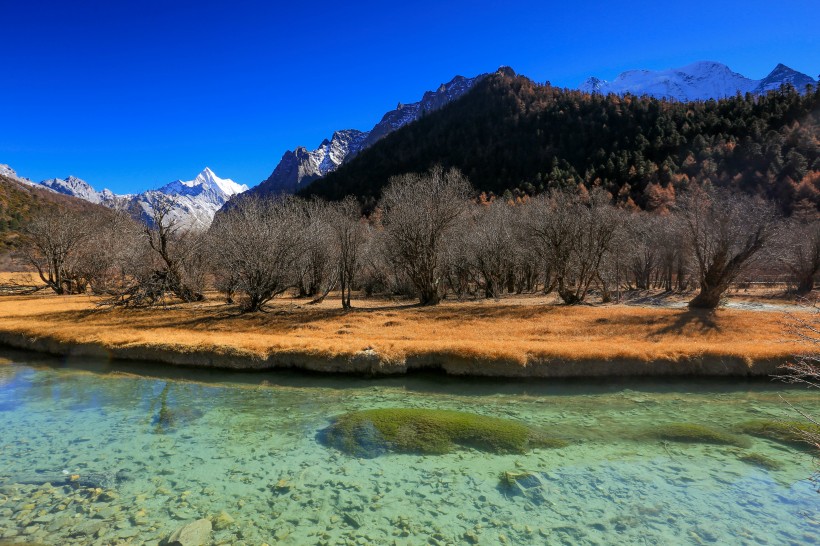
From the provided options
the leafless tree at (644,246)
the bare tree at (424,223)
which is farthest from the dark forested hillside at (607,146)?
the bare tree at (424,223)

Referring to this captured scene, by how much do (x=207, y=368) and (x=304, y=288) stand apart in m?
30.1

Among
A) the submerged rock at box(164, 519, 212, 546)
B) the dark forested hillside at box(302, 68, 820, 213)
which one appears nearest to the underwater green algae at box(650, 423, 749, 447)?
the submerged rock at box(164, 519, 212, 546)

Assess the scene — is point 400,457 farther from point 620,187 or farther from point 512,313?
point 620,187

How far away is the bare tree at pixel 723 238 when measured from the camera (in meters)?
30.0

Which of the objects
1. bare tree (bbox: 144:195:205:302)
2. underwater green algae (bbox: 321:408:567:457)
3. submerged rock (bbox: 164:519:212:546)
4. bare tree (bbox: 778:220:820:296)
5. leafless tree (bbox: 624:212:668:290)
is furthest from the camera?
leafless tree (bbox: 624:212:668:290)

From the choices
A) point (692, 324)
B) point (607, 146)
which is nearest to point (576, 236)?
point (692, 324)

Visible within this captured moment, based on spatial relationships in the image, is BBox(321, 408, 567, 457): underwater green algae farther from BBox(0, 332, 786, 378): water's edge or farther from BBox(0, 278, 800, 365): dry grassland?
BBox(0, 278, 800, 365): dry grassland

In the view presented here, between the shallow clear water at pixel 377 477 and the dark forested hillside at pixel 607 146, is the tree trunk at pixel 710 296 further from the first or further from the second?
the dark forested hillside at pixel 607 146

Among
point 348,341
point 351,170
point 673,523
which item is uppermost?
point 351,170

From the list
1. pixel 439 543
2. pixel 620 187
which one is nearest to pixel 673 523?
pixel 439 543

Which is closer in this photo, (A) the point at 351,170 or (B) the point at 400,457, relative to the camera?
(B) the point at 400,457

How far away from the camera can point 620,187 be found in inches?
4476

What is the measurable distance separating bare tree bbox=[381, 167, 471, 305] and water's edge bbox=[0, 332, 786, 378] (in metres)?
16.2

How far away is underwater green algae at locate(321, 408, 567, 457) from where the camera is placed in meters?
12.7
